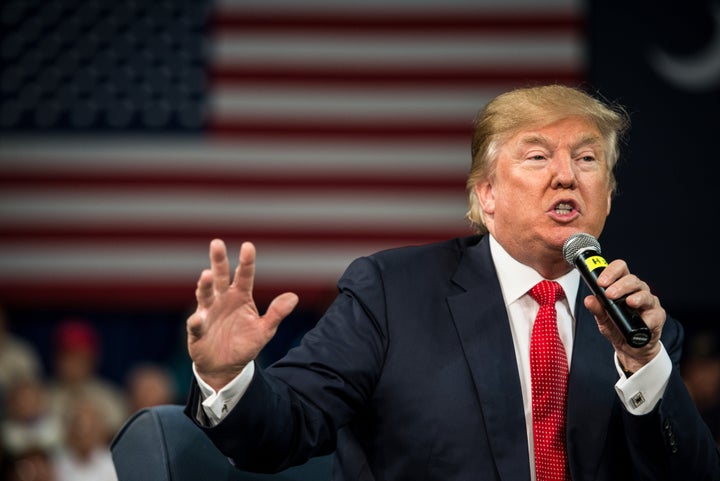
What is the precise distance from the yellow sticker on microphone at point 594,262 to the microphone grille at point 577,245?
65mm

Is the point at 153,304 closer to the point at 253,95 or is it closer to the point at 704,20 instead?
the point at 253,95

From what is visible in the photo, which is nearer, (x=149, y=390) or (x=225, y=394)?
(x=225, y=394)

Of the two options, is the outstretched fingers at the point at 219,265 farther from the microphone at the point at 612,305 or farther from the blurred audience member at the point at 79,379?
the blurred audience member at the point at 79,379

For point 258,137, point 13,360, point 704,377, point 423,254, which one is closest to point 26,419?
point 13,360

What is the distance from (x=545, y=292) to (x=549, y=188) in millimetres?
190

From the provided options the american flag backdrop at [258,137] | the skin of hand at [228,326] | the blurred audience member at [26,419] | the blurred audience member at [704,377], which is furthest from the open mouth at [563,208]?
the american flag backdrop at [258,137]

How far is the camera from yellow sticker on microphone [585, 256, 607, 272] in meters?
1.77

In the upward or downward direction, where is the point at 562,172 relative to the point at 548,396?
upward

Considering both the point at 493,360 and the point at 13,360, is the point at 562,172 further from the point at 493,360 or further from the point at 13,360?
the point at 13,360

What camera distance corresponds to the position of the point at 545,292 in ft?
6.81

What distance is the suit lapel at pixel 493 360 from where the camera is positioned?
1.89 metres

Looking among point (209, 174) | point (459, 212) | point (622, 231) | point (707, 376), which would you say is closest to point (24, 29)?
point (209, 174)

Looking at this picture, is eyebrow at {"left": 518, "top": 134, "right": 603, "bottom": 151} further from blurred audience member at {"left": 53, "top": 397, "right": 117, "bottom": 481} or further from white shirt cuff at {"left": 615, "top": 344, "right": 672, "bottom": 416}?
blurred audience member at {"left": 53, "top": 397, "right": 117, "bottom": 481}

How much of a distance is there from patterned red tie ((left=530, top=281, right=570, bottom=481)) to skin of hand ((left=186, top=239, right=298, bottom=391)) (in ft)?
1.63
